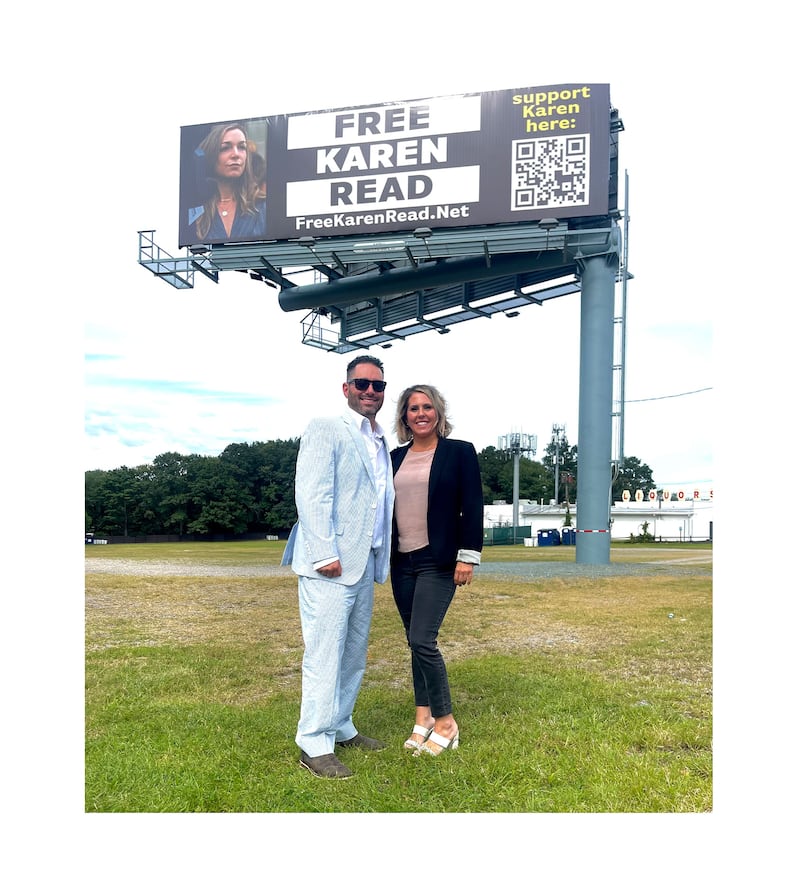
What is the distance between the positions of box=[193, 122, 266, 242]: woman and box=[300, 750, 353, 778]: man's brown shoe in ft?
29.2

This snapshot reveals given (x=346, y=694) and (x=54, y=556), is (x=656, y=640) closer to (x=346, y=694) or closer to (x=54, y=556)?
(x=346, y=694)

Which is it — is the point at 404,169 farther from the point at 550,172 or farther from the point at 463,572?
the point at 463,572

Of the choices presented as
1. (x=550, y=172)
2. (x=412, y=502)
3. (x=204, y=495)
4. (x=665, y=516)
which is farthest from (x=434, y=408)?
(x=665, y=516)

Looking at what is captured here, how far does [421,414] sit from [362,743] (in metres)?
1.64

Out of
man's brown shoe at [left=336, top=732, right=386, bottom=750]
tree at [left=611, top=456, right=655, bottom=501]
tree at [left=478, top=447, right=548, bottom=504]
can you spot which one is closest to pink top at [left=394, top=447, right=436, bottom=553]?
man's brown shoe at [left=336, top=732, right=386, bottom=750]

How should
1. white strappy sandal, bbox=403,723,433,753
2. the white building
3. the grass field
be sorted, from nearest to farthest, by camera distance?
the grass field
white strappy sandal, bbox=403,723,433,753
the white building

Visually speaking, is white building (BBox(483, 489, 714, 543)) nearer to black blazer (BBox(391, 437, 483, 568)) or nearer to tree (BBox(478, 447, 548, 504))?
tree (BBox(478, 447, 548, 504))

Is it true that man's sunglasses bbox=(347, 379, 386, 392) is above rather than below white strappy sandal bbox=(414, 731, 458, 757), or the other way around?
above

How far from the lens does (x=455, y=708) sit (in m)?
4.42

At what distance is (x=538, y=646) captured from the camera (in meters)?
6.25

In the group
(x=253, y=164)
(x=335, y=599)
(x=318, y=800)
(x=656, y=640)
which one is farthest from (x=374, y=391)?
(x=253, y=164)

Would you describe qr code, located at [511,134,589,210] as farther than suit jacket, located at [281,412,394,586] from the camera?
Yes

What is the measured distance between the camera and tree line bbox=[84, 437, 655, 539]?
26.1 feet

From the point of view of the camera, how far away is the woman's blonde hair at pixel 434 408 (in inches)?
141
